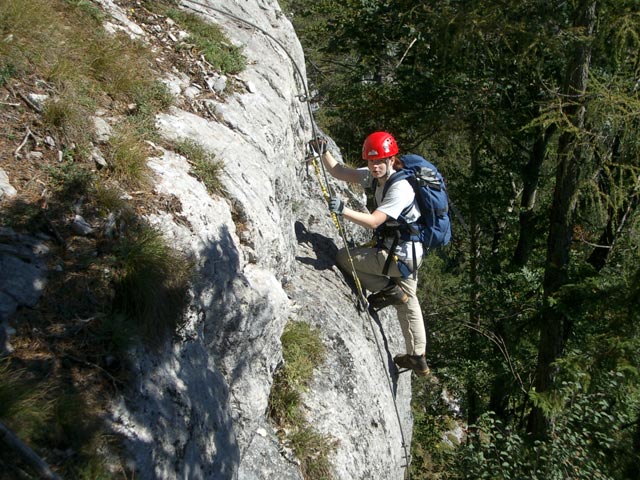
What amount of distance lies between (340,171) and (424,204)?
130cm

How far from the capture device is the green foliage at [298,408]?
17.1ft

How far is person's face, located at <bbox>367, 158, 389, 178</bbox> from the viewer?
6.60 meters

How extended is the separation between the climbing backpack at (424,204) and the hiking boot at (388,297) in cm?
34

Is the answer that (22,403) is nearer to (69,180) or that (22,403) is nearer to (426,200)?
(69,180)

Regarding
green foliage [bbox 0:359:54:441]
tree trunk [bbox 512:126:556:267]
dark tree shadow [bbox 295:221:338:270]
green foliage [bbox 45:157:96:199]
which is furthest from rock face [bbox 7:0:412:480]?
tree trunk [bbox 512:126:556:267]

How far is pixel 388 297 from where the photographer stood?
7.19 meters

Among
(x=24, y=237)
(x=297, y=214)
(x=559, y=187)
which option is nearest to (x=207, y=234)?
(x=24, y=237)

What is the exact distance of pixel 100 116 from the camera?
4938mm

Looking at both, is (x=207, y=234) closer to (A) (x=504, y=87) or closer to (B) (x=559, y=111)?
(B) (x=559, y=111)

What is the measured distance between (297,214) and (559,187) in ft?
18.0

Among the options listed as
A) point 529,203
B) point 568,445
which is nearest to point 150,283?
point 568,445

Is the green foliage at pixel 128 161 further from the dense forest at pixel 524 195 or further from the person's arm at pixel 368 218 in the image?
the dense forest at pixel 524 195

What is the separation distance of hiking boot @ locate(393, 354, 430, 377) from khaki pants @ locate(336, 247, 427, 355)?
7cm

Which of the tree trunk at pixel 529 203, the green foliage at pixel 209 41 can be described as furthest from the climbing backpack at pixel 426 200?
the tree trunk at pixel 529 203
